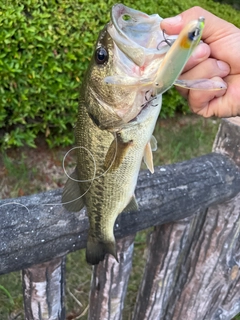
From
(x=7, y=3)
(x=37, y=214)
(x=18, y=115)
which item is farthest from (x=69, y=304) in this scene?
(x=7, y=3)

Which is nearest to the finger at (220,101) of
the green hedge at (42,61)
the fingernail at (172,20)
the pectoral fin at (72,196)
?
the fingernail at (172,20)

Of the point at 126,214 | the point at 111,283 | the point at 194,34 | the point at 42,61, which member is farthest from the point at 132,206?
the point at 42,61

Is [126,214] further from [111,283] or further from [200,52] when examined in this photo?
[200,52]

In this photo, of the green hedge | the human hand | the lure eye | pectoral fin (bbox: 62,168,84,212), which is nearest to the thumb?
the human hand

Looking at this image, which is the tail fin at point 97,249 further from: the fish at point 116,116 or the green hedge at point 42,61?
the green hedge at point 42,61

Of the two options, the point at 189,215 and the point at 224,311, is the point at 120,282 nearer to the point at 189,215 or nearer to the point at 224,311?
the point at 189,215

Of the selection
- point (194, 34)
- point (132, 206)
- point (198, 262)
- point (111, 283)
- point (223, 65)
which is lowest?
point (198, 262)
